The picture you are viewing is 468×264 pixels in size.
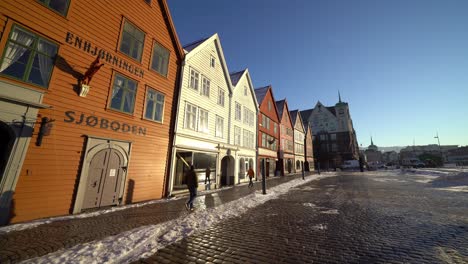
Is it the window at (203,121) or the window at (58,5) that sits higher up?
the window at (58,5)

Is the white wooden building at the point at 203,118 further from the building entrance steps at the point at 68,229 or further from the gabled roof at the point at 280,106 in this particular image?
the gabled roof at the point at 280,106

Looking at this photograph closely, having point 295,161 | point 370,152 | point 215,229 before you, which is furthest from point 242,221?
point 370,152

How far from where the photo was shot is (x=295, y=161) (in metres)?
37.1

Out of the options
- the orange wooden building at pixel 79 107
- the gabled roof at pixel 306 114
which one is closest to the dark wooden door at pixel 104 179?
the orange wooden building at pixel 79 107

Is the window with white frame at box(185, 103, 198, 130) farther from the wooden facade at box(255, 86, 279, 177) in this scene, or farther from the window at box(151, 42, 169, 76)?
the wooden facade at box(255, 86, 279, 177)

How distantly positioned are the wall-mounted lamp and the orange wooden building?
0.11ft

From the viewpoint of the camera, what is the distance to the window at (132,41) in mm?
10086

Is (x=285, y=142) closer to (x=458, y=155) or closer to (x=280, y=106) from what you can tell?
(x=280, y=106)

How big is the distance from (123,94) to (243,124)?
44.2 feet

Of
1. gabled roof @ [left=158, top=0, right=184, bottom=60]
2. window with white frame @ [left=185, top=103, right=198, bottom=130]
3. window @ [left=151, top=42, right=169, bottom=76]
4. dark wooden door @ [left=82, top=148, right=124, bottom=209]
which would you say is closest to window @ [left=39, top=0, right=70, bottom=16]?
window @ [left=151, top=42, right=169, bottom=76]

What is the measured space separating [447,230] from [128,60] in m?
14.4

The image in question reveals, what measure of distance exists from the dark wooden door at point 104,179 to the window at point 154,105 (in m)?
2.91

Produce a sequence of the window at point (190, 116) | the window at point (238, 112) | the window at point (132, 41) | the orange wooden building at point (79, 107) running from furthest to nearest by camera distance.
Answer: the window at point (238, 112)
the window at point (190, 116)
the window at point (132, 41)
the orange wooden building at point (79, 107)

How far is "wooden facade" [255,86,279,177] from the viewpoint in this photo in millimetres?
25308
